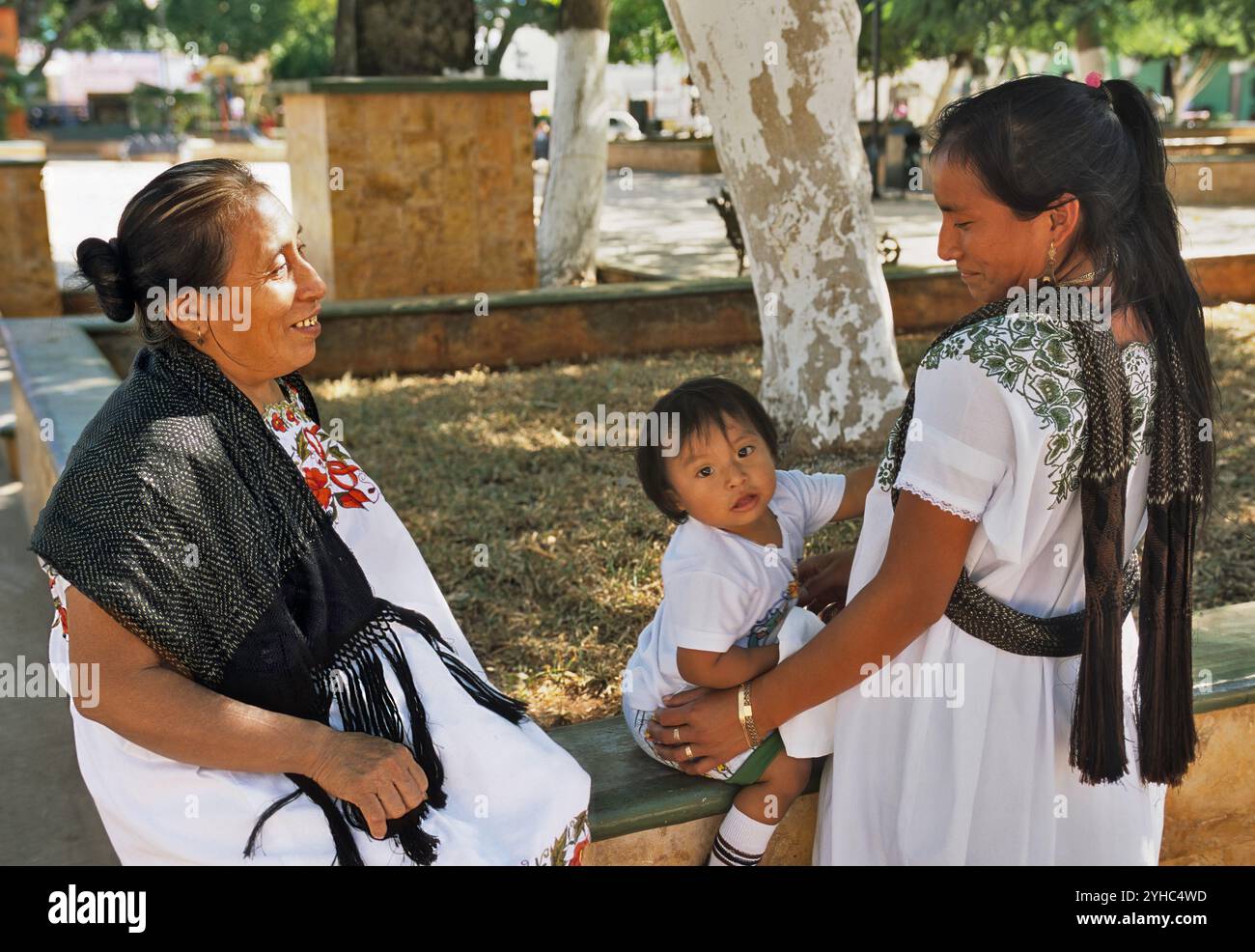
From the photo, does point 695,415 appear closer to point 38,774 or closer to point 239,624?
point 239,624

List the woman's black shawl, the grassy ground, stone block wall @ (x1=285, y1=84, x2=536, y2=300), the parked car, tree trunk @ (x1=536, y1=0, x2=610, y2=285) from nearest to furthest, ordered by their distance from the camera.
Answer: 1. the woman's black shawl
2. the grassy ground
3. stone block wall @ (x1=285, y1=84, x2=536, y2=300)
4. tree trunk @ (x1=536, y1=0, x2=610, y2=285)
5. the parked car

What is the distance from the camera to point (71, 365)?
5.71m

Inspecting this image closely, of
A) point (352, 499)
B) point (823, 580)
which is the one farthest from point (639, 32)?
point (352, 499)

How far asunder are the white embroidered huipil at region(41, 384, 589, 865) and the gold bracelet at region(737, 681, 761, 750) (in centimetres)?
30

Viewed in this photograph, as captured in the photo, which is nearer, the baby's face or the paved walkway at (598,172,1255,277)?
the baby's face

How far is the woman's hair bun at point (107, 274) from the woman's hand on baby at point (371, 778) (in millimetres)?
747

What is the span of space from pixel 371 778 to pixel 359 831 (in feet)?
0.32

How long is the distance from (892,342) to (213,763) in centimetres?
472

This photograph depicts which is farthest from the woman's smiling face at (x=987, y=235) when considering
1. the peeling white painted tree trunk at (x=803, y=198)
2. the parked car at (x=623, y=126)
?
the parked car at (x=623, y=126)

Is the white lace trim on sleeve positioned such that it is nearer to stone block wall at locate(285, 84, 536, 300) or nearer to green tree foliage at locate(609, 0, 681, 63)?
stone block wall at locate(285, 84, 536, 300)

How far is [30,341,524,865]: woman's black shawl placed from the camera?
182 cm

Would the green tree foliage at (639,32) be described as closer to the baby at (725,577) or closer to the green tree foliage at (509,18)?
the green tree foliage at (509,18)

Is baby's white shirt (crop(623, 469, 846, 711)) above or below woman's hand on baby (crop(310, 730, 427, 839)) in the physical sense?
above

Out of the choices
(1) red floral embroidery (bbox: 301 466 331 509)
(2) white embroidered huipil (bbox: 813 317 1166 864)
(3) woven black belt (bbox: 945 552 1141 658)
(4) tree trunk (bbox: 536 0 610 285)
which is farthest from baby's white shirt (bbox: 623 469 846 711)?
(4) tree trunk (bbox: 536 0 610 285)
